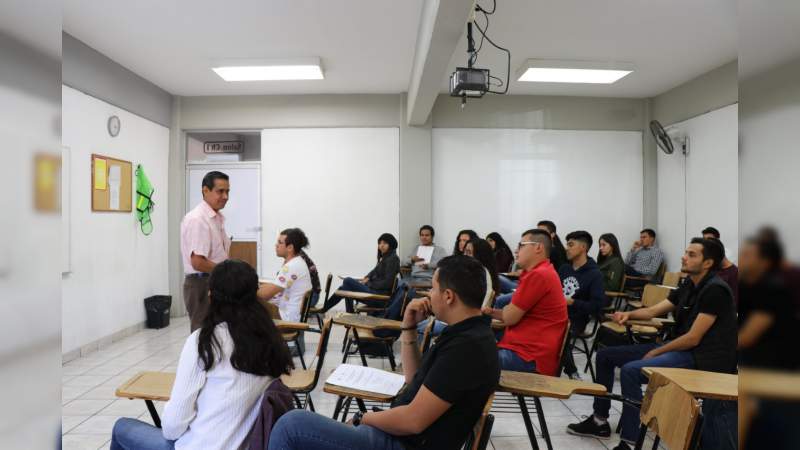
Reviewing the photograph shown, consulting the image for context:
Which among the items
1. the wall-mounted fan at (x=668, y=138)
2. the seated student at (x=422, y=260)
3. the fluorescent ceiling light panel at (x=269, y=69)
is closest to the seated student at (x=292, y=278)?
the seated student at (x=422, y=260)

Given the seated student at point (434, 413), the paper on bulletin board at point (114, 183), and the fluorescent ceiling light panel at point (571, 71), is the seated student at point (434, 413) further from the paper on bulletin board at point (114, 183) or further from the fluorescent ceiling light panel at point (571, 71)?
the paper on bulletin board at point (114, 183)

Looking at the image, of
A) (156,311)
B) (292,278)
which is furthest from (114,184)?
(292,278)

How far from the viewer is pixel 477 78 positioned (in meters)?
3.69

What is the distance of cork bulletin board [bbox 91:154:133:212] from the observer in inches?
193

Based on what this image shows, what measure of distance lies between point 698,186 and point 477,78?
3900 millimetres

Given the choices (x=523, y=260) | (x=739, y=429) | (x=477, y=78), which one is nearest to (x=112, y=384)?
(x=523, y=260)

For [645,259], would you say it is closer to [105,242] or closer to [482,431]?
[482,431]

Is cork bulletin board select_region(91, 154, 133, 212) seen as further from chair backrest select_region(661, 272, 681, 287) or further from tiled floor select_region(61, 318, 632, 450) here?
chair backrest select_region(661, 272, 681, 287)

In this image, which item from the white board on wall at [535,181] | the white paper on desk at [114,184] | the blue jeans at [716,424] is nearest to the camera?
the blue jeans at [716,424]

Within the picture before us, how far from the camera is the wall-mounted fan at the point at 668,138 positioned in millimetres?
6309

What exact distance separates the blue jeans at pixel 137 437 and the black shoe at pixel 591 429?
2.25 m

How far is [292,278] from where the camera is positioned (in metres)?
4.02

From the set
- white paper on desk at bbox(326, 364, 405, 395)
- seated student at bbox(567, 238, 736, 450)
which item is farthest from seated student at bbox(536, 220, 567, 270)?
white paper on desk at bbox(326, 364, 405, 395)

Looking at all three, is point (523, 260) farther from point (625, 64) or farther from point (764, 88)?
point (625, 64)
